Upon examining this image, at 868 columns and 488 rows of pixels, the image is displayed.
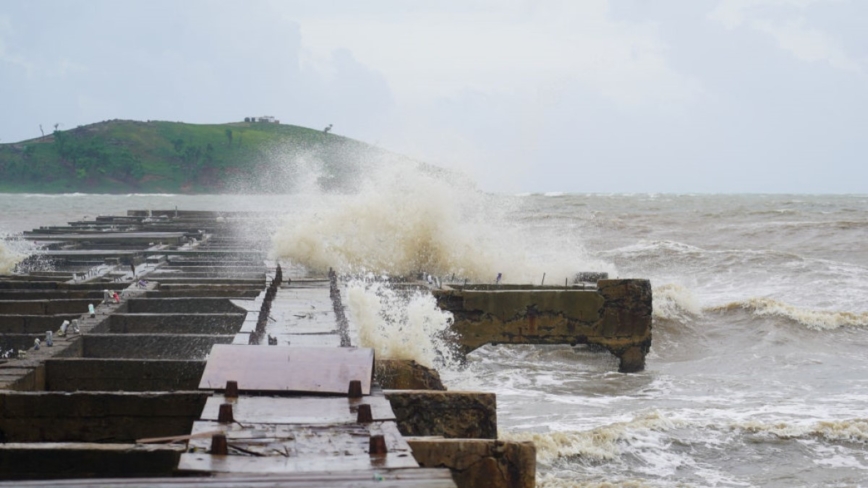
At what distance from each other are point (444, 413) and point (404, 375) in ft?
7.75

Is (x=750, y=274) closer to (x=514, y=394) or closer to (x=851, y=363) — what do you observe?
(x=851, y=363)

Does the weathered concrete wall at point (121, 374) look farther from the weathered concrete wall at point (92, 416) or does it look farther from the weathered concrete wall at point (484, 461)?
the weathered concrete wall at point (484, 461)

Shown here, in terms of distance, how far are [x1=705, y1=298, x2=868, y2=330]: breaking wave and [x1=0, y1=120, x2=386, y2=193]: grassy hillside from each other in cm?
9719

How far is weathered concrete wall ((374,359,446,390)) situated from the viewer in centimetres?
904

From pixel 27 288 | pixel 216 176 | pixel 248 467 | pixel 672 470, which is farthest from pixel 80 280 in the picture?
pixel 216 176

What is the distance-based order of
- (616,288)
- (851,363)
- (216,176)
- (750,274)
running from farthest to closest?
(216,176) < (750,274) < (851,363) < (616,288)

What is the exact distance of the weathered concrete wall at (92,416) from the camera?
21.0ft

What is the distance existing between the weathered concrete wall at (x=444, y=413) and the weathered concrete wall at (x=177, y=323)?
4.02 metres

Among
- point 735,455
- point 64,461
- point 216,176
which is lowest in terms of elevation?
point 735,455

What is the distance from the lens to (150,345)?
9.23m

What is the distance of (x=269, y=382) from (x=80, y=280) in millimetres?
9659

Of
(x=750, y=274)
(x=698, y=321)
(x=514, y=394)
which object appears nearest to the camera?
(x=514, y=394)

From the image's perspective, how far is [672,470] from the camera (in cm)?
1004

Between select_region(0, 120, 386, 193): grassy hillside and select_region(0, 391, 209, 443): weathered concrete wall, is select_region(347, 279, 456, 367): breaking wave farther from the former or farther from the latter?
select_region(0, 120, 386, 193): grassy hillside
